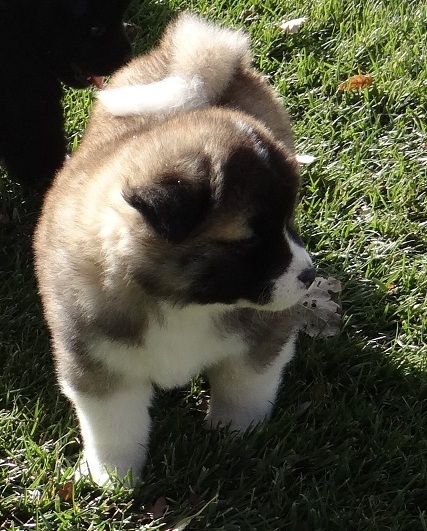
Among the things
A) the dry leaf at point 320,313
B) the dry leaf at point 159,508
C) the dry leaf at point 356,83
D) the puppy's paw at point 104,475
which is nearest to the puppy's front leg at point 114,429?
the puppy's paw at point 104,475

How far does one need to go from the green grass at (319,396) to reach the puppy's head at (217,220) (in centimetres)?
90

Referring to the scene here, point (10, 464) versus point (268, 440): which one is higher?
point (10, 464)

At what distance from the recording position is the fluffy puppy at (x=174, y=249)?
2.26 m

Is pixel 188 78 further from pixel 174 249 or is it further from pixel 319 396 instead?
pixel 319 396

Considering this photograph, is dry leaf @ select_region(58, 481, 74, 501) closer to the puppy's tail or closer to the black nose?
the black nose

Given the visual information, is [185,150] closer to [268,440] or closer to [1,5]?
[268,440]

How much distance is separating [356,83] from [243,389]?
2492mm

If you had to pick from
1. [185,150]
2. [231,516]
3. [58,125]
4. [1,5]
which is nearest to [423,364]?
[231,516]

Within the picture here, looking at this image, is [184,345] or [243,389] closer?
[184,345]

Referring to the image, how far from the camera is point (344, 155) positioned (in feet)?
14.3

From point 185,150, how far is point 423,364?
168 centimetres

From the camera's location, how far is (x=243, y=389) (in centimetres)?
301

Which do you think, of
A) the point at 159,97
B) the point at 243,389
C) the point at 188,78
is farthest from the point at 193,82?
the point at 243,389

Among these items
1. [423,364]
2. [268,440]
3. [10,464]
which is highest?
[10,464]
